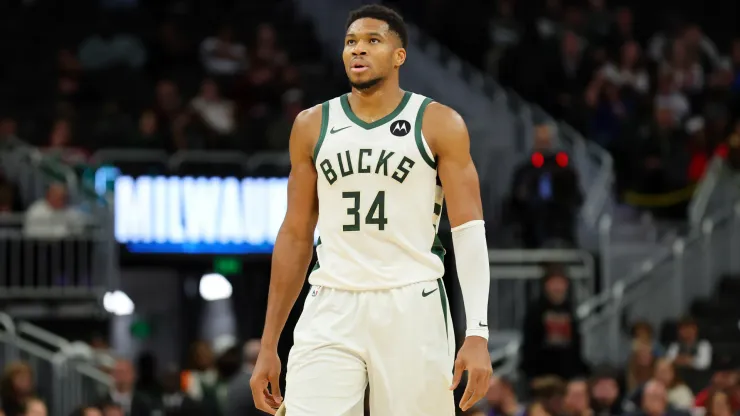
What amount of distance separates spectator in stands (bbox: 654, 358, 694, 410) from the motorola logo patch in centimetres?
792

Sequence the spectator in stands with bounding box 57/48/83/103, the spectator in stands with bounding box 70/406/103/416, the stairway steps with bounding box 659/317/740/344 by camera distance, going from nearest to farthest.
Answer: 1. the spectator in stands with bounding box 70/406/103/416
2. the stairway steps with bounding box 659/317/740/344
3. the spectator in stands with bounding box 57/48/83/103

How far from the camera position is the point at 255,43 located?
2158cm

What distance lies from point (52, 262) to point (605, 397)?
656 centimetres

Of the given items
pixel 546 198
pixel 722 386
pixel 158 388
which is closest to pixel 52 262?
pixel 158 388

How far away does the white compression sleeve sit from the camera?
6.58 meters

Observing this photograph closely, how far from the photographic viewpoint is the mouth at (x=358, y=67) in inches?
266

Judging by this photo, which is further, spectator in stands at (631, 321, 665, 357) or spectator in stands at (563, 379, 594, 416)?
spectator in stands at (631, 321, 665, 357)

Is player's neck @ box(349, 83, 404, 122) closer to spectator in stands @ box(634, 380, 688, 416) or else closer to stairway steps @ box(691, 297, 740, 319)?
spectator in stands @ box(634, 380, 688, 416)

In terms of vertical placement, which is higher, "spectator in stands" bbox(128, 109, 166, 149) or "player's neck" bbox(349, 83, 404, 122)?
"player's neck" bbox(349, 83, 404, 122)

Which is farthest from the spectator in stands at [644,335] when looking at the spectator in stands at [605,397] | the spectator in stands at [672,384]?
the spectator in stands at [605,397]

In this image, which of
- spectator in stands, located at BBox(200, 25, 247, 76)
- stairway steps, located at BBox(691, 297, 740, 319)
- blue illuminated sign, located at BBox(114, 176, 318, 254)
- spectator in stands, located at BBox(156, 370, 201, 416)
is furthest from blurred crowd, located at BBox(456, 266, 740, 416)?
spectator in stands, located at BBox(200, 25, 247, 76)

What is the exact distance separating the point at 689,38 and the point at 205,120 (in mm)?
6874

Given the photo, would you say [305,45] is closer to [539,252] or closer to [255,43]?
[255,43]

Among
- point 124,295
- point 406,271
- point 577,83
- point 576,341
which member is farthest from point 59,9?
point 406,271
